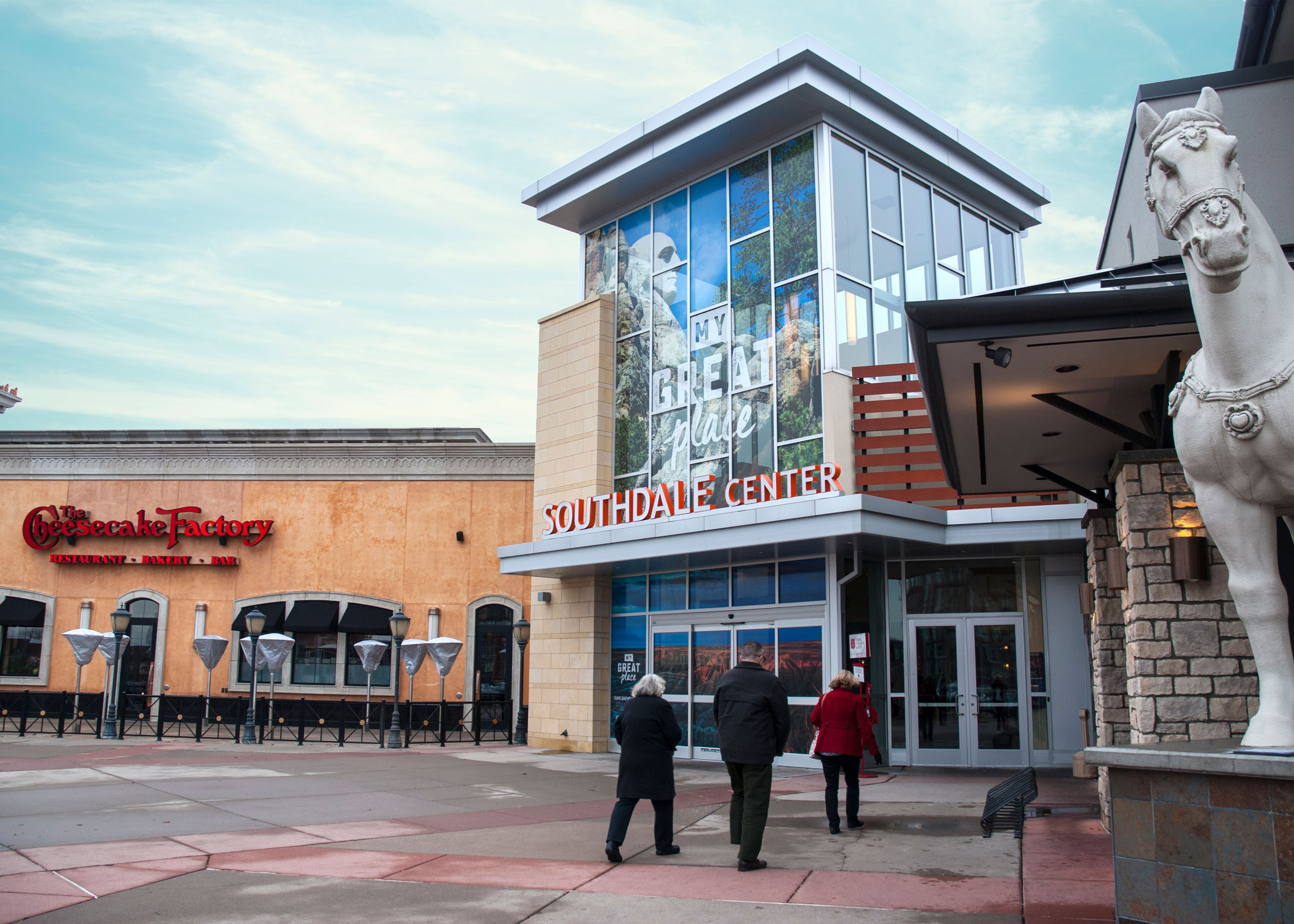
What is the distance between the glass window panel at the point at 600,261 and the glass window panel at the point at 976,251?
767cm

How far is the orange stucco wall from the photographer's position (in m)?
29.0

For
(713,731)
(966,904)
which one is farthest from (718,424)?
(966,904)

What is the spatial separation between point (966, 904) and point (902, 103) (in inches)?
652

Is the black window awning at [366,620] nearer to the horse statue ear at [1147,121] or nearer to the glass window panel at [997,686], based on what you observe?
the glass window panel at [997,686]

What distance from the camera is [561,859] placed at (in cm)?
855

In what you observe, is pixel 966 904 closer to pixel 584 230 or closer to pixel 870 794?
pixel 870 794

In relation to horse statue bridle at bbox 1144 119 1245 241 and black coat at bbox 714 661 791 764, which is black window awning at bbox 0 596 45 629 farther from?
horse statue bridle at bbox 1144 119 1245 241

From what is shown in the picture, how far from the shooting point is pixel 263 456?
30453 millimetres

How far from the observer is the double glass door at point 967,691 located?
1702cm

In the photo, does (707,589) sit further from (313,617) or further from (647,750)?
(313,617)

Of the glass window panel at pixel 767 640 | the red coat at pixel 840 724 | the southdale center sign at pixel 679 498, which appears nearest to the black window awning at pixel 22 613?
the southdale center sign at pixel 679 498

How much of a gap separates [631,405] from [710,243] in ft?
12.5

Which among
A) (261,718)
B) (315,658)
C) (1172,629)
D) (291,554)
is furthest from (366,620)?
(1172,629)

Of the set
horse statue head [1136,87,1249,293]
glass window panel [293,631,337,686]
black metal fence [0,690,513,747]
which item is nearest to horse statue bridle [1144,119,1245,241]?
horse statue head [1136,87,1249,293]
